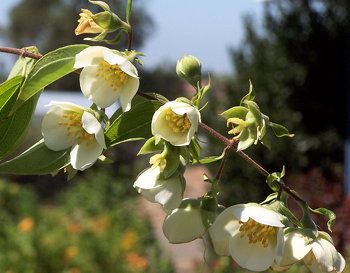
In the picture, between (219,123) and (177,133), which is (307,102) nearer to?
(219,123)

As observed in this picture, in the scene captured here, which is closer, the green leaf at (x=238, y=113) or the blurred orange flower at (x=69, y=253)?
the green leaf at (x=238, y=113)

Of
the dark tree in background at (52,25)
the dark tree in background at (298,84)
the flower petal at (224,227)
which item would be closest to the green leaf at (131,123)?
the flower petal at (224,227)

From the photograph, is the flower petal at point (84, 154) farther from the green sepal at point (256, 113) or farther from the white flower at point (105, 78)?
the green sepal at point (256, 113)

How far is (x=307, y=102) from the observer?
17.9 ft

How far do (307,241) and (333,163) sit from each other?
16.4 feet

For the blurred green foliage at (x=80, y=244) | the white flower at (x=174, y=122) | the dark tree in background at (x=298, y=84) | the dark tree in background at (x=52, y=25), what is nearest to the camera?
the white flower at (x=174, y=122)


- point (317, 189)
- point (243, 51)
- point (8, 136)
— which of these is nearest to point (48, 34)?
point (243, 51)

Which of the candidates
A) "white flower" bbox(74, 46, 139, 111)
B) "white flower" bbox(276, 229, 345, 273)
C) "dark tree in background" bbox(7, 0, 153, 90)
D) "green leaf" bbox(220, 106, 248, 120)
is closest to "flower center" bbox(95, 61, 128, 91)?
"white flower" bbox(74, 46, 139, 111)

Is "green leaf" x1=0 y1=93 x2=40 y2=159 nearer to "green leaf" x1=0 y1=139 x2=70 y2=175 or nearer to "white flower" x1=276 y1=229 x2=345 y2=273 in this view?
"green leaf" x1=0 y1=139 x2=70 y2=175

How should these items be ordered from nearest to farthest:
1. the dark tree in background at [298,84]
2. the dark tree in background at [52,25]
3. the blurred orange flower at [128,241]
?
the blurred orange flower at [128,241]
the dark tree in background at [298,84]
the dark tree in background at [52,25]

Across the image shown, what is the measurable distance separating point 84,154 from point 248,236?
185mm

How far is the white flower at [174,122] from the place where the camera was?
0.60 metres

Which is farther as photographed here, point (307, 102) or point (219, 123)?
point (307, 102)

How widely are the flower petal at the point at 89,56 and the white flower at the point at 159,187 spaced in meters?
0.12
